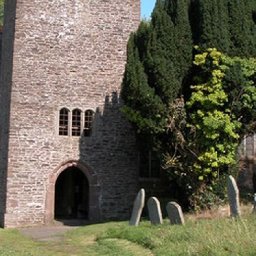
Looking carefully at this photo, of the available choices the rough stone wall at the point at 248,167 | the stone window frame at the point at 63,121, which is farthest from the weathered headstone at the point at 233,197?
the rough stone wall at the point at 248,167

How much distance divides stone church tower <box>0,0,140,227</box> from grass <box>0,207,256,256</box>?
15.3 feet

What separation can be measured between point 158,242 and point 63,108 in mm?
11273

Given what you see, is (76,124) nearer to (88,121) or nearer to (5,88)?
(88,121)

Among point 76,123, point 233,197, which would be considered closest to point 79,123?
point 76,123

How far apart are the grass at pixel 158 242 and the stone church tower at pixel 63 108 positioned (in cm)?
465

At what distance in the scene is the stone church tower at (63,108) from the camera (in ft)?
73.3

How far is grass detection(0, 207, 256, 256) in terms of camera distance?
1089 cm

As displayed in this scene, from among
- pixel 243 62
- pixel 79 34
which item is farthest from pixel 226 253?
pixel 79 34

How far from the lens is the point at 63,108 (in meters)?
23.1

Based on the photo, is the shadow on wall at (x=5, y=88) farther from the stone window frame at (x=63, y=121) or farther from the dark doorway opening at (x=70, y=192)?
the dark doorway opening at (x=70, y=192)

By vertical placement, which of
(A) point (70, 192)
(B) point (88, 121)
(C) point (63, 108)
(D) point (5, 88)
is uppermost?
(D) point (5, 88)

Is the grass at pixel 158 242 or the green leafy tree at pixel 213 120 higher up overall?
the green leafy tree at pixel 213 120

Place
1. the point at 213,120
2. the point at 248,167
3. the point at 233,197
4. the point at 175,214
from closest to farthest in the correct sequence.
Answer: the point at 175,214 < the point at 233,197 < the point at 213,120 < the point at 248,167

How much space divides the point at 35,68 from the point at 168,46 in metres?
5.83
